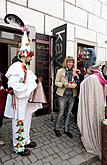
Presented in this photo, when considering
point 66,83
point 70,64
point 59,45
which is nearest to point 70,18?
point 59,45

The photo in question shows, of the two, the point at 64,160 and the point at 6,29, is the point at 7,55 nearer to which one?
the point at 6,29

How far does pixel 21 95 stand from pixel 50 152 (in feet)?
3.87

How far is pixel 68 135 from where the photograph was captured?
3.71 m

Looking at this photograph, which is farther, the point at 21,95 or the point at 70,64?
the point at 70,64

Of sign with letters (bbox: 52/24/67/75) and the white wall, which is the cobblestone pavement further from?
the white wall

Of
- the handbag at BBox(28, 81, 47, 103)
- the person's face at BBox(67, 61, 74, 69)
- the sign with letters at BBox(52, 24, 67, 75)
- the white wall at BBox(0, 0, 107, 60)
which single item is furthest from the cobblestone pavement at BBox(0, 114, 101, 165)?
the white wall at BBox(0, 0, 107, 60)

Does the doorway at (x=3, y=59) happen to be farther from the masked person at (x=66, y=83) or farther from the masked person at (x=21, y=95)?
the masked person at (x=21, y=95)

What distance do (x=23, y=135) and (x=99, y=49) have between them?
556 centimetres

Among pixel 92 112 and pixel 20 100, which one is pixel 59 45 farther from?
pixel 20 100

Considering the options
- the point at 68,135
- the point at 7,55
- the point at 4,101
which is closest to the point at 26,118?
the point at 4,101

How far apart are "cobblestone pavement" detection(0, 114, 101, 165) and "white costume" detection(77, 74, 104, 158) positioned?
0.68 ft

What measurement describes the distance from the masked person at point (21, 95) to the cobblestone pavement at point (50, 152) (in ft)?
0.55

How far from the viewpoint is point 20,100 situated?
274 cm

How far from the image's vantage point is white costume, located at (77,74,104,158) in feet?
9.71
